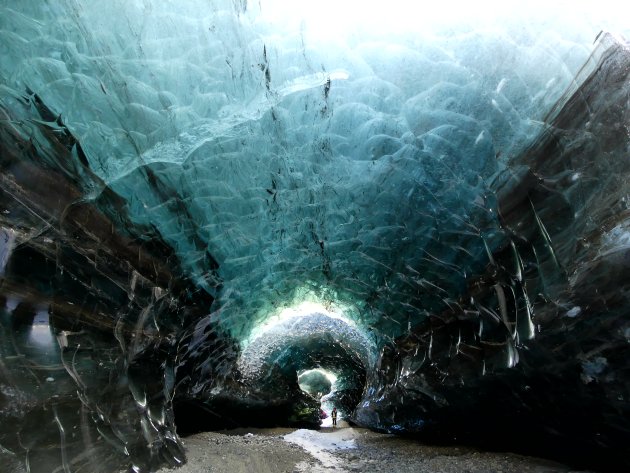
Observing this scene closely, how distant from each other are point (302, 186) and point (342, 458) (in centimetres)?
363

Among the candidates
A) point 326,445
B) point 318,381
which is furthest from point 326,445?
point 318,381

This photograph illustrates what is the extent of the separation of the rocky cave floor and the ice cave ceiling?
0.26 m

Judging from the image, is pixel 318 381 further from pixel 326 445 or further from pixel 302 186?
pixel 302 186

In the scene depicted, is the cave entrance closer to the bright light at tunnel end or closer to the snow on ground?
the snow on ground

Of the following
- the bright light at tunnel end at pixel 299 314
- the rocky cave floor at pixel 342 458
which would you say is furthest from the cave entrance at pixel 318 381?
the rocky cave floor at pixel 342 458

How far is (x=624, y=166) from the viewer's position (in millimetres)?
2816

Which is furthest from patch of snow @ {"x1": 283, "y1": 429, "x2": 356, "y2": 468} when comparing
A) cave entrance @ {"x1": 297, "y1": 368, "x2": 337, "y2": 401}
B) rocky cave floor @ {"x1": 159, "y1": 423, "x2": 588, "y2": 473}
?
cave entrance @ {"x1": 297, "y1": 368, "x2": 337, "y2": 401}

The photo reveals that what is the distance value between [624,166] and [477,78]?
4.03 feet

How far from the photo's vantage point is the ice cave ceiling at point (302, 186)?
8.78 ft

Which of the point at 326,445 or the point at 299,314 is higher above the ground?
the point at 299,314

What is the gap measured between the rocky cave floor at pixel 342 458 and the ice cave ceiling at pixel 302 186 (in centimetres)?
26

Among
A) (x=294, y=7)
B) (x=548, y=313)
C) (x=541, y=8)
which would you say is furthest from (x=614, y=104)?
(x=294, y=7)

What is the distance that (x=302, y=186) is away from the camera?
13.4 feet

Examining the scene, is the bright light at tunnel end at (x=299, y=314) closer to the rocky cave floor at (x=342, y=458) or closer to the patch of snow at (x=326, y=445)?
the rocky cave floor at (x=342, y=458)
